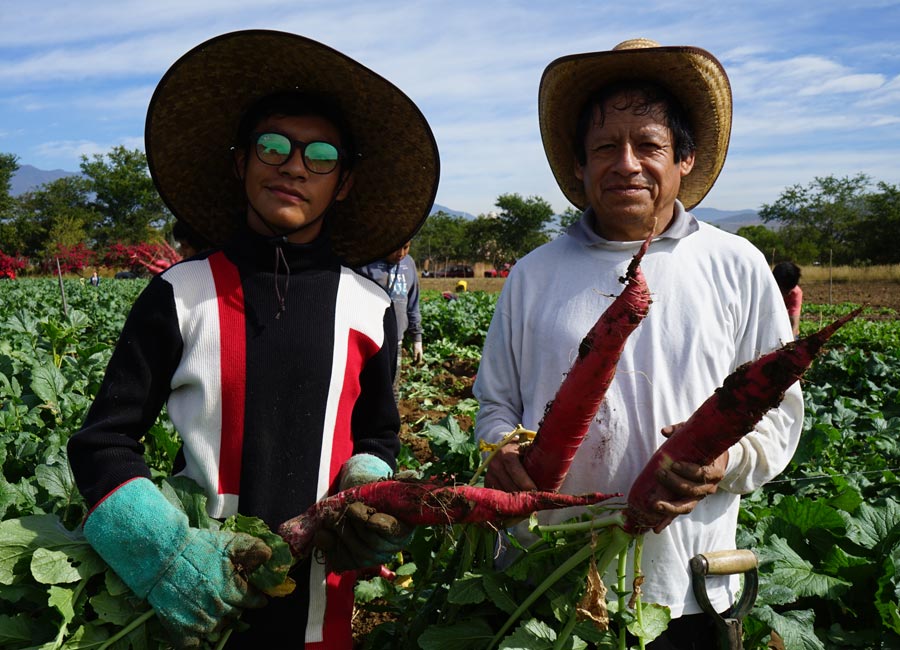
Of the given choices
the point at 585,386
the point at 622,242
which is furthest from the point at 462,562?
the point at 622,242

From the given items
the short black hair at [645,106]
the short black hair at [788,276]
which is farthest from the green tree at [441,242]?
the short black hair at [645,106]

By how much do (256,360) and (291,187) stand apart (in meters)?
0.43

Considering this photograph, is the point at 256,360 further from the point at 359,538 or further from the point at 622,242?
the point at 622,242

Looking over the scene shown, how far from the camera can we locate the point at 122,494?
54.3 inches


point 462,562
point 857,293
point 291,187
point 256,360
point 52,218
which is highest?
point 52,218

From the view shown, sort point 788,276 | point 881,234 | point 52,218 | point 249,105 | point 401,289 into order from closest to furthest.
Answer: point 249,105 → point 401,289 → point 788,276 → point 881,234 → point 52,218

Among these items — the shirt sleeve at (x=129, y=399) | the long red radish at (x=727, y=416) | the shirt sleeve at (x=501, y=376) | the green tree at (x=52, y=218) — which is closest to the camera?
the long red radish at (x=727, y=416)

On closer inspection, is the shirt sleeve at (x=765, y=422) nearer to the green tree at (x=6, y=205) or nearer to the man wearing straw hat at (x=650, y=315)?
the man wearing straw hat at (x=650, y=315)

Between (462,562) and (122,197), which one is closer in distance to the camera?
(462,562)

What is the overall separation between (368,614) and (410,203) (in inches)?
73.0

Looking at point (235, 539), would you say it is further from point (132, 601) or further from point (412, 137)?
point (412, 137)

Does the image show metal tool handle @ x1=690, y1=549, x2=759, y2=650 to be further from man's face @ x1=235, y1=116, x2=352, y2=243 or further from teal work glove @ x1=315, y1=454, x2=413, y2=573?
man's face @ x1=235, y1=116, x2=352, y2=243

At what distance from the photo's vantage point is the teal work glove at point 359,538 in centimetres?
143

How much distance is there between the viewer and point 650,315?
1678 mm
